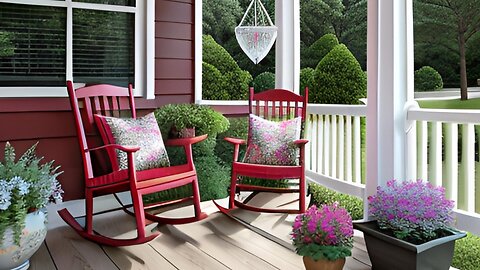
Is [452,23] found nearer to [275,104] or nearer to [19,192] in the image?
[275,104]

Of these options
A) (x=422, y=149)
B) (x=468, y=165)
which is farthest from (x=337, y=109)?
(x=468, y=165)

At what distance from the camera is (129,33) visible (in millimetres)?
3979

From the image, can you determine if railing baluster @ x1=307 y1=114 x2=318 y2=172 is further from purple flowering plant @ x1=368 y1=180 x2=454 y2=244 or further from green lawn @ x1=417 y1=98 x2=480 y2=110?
purple flowering plant @ x1=368 y1=180 x2=454 y2=244

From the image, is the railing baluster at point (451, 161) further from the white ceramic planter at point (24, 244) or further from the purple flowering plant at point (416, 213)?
the white ceramic planter at point (24, 244)

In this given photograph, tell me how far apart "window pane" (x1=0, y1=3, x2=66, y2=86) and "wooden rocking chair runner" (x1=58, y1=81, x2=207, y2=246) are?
0.39m

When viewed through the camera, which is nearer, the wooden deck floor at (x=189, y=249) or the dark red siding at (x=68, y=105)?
the wooden deck floor at (x=189, y=249)

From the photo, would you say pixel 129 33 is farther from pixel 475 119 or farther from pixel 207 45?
pixel 475 119

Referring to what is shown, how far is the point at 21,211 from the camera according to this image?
2.42 metres

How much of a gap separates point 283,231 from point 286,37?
84.1 inches

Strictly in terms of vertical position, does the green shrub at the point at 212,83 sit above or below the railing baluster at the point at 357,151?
above

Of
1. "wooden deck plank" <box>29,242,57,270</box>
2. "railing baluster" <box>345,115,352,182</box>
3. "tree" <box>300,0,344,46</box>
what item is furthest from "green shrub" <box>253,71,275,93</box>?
"wooden deck plank" <box>29,242,57,270</box>

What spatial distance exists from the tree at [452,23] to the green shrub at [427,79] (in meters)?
0.18

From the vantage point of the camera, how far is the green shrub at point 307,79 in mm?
4430

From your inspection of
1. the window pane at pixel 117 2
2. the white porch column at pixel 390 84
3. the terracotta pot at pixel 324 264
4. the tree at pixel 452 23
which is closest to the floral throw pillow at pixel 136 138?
the window pane at pixel 117 2
